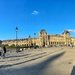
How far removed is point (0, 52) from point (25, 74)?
11703mm

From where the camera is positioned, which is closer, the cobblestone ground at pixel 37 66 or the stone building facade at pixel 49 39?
the cobblestone ground at pixel 37 66

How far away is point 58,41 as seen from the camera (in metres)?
143

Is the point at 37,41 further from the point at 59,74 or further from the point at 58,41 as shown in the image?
the point at 59,74

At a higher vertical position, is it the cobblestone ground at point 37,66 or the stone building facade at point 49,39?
the stone building facade at point 49,39

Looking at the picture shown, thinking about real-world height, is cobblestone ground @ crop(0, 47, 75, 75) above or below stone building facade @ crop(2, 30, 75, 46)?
below

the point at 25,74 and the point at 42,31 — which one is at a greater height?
the point at 42,31

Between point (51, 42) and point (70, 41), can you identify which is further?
point (70, 41)

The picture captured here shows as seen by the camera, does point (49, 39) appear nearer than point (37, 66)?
No

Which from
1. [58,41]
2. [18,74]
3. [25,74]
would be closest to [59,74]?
[25,74]

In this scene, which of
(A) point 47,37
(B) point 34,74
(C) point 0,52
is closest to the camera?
(B) point 34,74

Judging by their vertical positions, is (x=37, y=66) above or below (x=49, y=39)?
below

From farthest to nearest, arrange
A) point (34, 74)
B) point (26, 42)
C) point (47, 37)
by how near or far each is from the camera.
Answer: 1. point (26, 42)
2. point (47, 37)
3. point (34, 74)

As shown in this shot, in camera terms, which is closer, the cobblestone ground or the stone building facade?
the cobblestone ground

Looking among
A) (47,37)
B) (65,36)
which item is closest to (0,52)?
(47,37)
